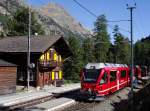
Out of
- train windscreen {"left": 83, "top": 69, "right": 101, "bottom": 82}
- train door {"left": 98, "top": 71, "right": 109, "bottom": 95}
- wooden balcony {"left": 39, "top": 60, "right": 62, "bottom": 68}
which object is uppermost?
wooden balcony {"left": 39, "top": 60, "right": 62, "bottom": 68}

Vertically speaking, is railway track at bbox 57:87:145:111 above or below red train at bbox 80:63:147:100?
below

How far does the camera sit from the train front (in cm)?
2799

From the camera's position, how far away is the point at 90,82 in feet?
92.9

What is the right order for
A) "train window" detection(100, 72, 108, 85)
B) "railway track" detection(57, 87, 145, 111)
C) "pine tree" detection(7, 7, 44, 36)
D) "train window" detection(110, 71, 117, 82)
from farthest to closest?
"pine tree" detection(7, 7, 44, 36)
"train window" detection(110, 71, 117, 82)
"train window" detection(100, 72, 108, 85)
"railway track" detection(57, 87, 145, 111)

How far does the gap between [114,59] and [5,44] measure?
59802 mm

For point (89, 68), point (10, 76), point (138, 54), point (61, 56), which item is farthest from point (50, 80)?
point (138, 54)

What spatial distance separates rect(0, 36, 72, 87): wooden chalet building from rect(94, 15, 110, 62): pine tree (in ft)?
139

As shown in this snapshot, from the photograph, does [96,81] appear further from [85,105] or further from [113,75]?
[113,75]

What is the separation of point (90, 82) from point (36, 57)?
17896 millimetres

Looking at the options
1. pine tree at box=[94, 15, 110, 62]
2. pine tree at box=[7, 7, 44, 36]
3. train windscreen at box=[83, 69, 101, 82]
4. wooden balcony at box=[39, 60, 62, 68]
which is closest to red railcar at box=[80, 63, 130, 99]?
train windscreen at box=[83, 69, 101, 82]

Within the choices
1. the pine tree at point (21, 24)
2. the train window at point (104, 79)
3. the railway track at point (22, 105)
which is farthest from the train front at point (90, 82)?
the pine tree at point (21, 24)

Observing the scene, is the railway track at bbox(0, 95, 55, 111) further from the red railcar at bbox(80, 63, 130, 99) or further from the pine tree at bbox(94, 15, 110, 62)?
the pine tree at bbox(94, 15, 110, 62)

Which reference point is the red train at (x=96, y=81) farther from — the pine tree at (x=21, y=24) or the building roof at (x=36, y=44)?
the pine tree at (x=21, y=24)

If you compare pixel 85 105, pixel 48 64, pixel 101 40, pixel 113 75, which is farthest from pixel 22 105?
pixel 101 40
